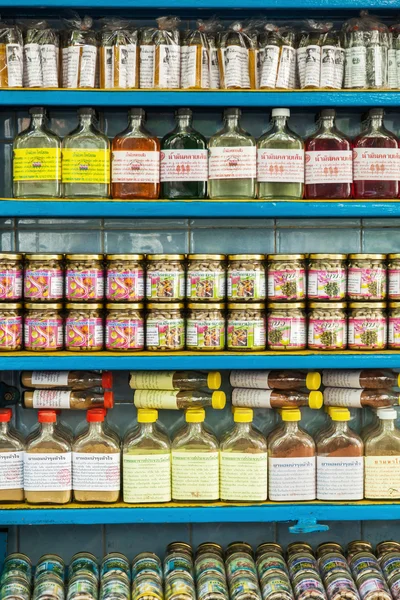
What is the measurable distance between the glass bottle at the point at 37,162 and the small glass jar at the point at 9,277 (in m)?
0.18

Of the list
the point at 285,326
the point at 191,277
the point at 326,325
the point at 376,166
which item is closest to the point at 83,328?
the point at 191,277

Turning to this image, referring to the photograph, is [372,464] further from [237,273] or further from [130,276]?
[130,276]

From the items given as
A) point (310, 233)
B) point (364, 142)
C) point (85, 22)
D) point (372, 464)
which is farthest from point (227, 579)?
point (85, 22)

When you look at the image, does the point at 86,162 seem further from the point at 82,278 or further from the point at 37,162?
the point at 82,278

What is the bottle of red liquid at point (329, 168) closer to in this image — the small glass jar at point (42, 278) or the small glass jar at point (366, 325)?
the small glass jar at point (366, 325)

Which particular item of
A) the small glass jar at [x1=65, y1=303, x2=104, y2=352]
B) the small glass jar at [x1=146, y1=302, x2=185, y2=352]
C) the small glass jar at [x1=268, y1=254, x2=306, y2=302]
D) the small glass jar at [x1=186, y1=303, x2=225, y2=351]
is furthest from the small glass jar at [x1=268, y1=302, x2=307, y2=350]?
A: the small glass jar at [x1=65, y1=303, x2=104, y2=352]

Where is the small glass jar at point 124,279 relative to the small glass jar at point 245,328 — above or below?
above

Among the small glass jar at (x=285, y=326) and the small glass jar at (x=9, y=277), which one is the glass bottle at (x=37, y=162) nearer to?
the small glass jar at (x=9, y=277)

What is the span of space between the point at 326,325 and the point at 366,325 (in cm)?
11

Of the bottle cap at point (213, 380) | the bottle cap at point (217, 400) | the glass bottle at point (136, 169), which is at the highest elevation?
the glass bottle at point (136, 169)

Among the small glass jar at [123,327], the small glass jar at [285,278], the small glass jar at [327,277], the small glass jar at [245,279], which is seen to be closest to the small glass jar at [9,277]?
the small glass jar at [123,327]

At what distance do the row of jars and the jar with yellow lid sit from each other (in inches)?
0.9

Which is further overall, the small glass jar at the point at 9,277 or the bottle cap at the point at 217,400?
the bottle cap at the point at 217,400

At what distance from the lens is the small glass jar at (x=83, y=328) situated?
2.04 meters
